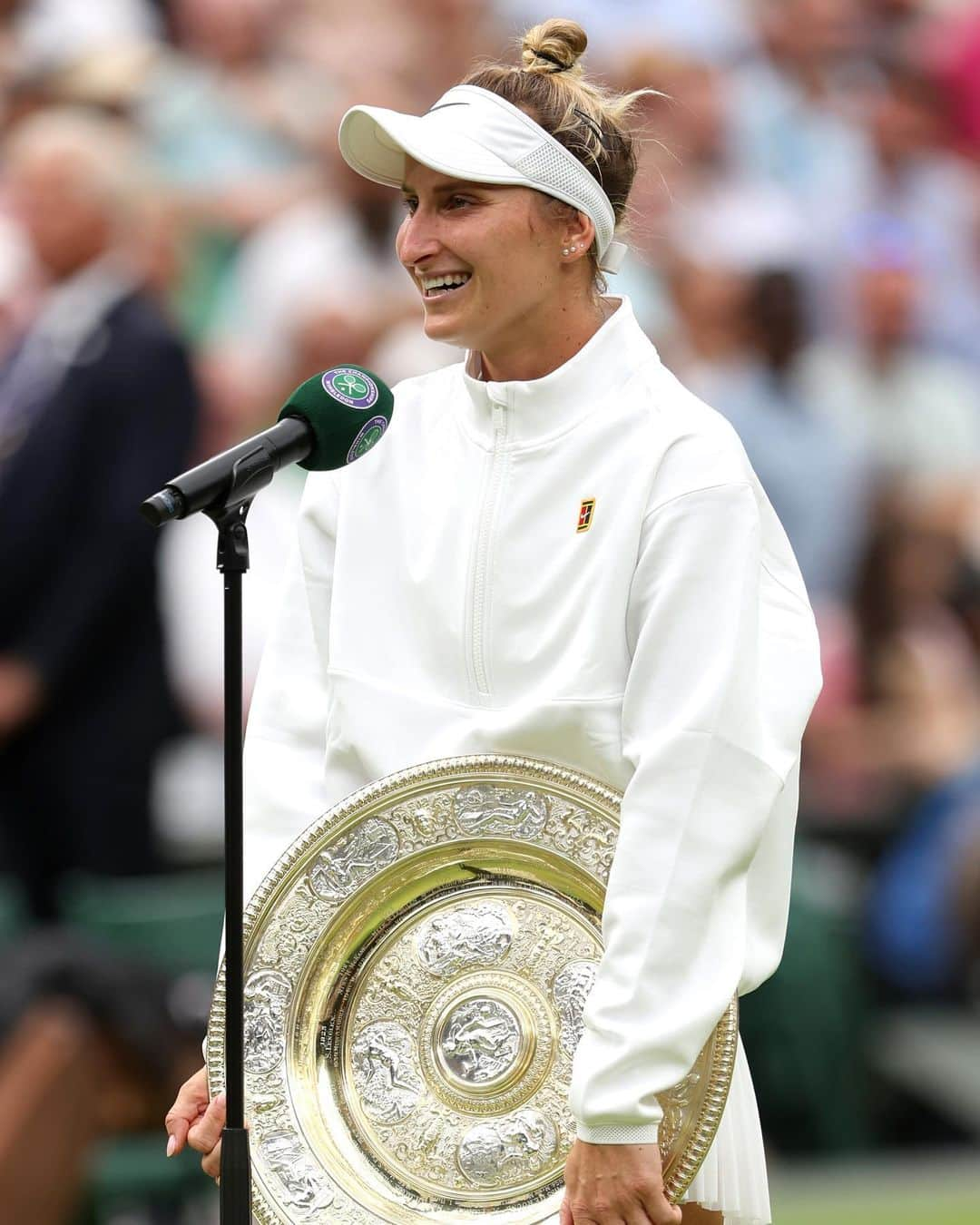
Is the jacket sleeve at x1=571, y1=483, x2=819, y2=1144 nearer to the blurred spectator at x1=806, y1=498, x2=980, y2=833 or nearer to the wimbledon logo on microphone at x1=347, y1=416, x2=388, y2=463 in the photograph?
the wimbledon logo on microphone at x1=347, y1=416, x2=388, y2=463

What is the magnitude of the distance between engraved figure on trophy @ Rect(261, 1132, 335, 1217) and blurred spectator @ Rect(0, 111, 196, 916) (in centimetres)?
293

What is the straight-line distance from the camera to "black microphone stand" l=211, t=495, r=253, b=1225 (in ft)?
8.13

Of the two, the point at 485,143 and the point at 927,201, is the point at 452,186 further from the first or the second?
the point at 927,201

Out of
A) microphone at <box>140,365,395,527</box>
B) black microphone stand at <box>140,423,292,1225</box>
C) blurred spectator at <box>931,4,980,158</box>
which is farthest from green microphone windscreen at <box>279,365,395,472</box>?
blurred spectator at <box>931,4,980,158</box>

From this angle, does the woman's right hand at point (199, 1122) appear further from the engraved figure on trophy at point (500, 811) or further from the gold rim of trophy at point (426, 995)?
the engraved figure on trophy at point (500, 811)

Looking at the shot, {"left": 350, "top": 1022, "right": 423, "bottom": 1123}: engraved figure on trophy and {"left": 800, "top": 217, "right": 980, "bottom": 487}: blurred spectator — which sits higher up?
{"left": 800, "top": 217, "right": 980, "bottom": 487}: blurred spectator

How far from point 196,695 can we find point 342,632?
3495 millimetres

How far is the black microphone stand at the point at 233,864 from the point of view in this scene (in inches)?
97.6

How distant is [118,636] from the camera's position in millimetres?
5730

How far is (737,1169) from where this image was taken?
2.81 m

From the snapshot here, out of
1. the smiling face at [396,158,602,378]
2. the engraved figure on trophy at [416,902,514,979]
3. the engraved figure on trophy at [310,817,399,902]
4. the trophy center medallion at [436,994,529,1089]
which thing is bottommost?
the trophy center medallion at [436,994,529,1089]

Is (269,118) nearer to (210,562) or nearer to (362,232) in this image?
(362,232)

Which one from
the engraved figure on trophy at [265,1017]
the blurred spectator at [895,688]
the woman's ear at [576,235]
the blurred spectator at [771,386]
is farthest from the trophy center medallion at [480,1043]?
the blurred spectator at [771,386]

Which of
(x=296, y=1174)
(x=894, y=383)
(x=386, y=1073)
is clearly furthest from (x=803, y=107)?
(x=296, y=1174)
